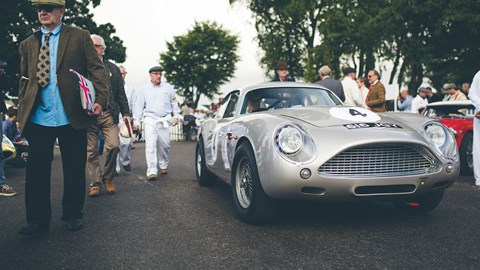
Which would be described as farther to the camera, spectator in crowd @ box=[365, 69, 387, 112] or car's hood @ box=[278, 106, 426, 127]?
spectator in crowd @ box=[365, 69, 387, 112]

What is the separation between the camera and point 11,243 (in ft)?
11.5

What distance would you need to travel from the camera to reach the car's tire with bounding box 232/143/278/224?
3.80 metres

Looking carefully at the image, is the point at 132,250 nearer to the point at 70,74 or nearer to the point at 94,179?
the point at 70,74

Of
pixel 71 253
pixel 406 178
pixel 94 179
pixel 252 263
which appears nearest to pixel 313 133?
pixel 406 178

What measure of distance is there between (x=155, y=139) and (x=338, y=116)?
13.3 feet

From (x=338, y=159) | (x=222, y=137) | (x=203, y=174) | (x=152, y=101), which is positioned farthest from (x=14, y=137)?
(x=338, y=159)

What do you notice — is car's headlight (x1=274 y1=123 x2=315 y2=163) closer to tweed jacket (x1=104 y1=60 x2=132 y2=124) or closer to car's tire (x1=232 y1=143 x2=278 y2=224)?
car's tire (x1=232 y1=143 x2=278 y2=224)

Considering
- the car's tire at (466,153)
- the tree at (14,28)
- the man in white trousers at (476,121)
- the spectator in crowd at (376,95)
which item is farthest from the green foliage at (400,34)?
the man in white trousers at (476,121)

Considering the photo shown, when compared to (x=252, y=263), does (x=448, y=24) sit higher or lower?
higher

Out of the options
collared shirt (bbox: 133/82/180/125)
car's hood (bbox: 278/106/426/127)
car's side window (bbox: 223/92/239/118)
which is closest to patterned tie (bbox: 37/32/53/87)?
car's hood (bbox: 278/106/426/127)

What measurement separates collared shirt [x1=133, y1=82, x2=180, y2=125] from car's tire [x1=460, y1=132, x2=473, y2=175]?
15.5ft

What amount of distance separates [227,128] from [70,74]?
1.70 meters

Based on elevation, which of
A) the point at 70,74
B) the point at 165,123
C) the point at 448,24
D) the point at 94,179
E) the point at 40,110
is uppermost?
the point at 448,24

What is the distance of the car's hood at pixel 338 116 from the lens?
3.93m
